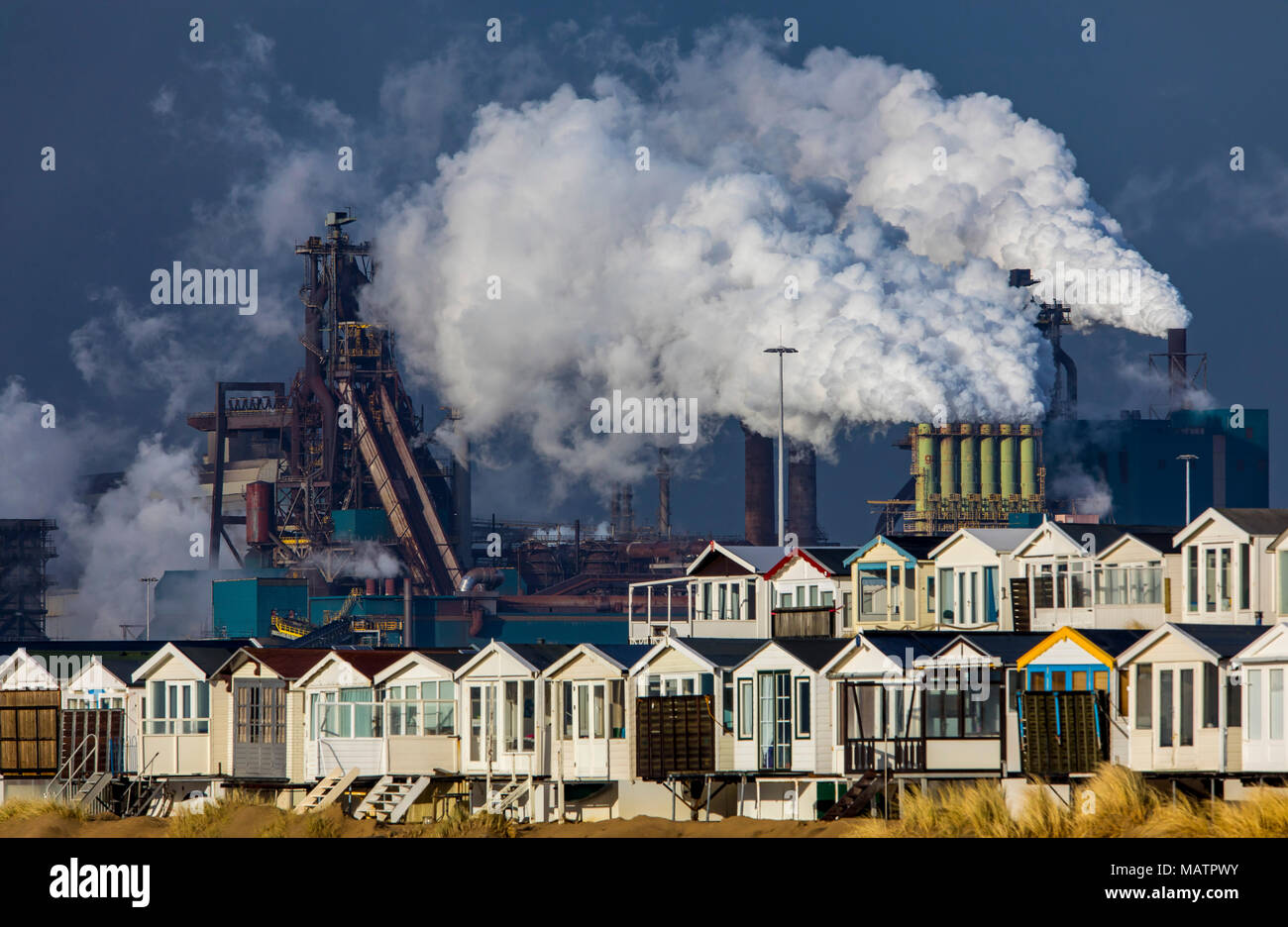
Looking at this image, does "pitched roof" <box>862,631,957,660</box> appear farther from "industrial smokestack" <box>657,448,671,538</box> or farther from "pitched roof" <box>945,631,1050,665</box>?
"industrial smokestack" <box>657,448,671,538</box>

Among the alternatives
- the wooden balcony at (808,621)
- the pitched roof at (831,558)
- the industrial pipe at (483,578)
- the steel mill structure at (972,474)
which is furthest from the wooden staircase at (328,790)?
the industrial pipe at (483,578)

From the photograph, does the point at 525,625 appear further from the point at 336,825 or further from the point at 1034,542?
the point at 336,825

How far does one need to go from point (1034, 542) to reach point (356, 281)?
11750 cm

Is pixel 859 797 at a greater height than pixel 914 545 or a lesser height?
lesser

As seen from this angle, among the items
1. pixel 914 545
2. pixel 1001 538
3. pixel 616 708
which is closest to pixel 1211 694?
pixel 616 708

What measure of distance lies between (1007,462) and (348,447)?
49.6 meters

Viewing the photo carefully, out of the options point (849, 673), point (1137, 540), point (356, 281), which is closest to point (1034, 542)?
point (1137, 540)

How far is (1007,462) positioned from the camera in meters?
158

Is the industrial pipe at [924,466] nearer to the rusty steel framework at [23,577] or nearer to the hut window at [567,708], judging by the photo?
the rusty steel framework at [23,577]

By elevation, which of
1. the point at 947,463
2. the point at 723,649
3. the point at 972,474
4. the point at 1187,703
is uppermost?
the point at 947,463

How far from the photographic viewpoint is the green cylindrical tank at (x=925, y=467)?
516ft

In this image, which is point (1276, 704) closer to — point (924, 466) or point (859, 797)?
point (859, 797)
